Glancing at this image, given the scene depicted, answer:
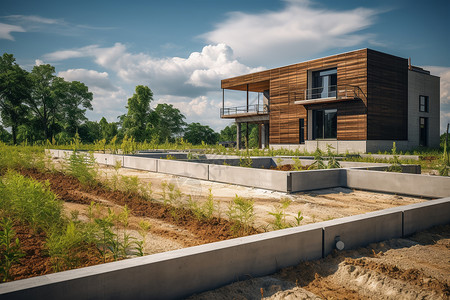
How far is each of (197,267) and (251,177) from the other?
6193 millimetres

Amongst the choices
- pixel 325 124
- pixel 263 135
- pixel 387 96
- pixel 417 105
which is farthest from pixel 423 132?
pixel 263 135

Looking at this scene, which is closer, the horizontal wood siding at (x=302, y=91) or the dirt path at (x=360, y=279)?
the dirt path at (x=360, y=279)

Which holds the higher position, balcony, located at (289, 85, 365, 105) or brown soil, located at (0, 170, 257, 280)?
balcony, located at (289, 85, 365, 105)

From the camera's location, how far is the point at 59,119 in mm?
48719

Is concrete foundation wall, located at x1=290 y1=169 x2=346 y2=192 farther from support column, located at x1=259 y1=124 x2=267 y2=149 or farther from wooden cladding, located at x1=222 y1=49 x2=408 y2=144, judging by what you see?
support column, located at x1=259 y1=124 x2=267 y2=149

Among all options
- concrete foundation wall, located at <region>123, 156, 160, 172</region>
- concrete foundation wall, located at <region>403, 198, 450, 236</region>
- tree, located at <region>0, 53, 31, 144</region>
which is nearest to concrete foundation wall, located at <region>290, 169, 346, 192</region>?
concrete foundation wall, located at <region>403, 198, 450, 236</region>

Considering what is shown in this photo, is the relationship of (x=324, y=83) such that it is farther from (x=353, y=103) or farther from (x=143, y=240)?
(x=143, y=240)

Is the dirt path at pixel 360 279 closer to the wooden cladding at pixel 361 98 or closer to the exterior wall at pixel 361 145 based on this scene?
the exterior wall at pixel 361 145

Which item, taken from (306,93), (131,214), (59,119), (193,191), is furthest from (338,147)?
(59,119)

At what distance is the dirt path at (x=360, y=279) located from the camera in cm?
283

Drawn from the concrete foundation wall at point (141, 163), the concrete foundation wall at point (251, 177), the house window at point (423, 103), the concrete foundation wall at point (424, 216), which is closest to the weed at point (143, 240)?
the concrete foundation wall at point (424, 216)

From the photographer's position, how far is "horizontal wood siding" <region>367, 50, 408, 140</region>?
22.0 m

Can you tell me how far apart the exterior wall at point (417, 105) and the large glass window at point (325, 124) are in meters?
6.40

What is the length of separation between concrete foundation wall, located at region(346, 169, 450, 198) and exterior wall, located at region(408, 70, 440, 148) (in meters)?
19.4
